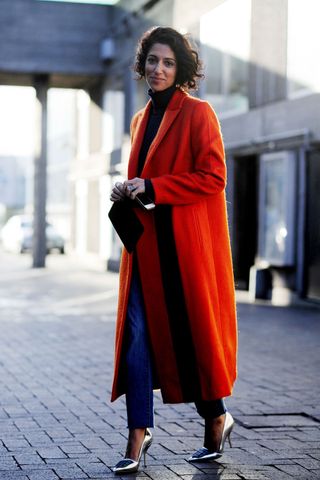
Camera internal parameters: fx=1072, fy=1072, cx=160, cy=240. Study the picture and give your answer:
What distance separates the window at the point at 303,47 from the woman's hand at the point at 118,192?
11.4 m

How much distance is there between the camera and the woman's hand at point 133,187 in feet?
14.8

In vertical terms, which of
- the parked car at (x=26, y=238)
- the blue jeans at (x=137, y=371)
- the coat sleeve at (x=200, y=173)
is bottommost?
the parked car at (x=26, y=238)

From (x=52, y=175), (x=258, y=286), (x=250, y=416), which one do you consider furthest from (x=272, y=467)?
(x=52, y=175)

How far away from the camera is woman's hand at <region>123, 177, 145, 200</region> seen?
4.50m

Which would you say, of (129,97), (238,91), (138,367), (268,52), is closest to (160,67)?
(138,367)

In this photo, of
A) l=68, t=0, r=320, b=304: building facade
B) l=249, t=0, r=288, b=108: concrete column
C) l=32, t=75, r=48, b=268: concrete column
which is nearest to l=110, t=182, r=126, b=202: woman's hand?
l=68, t=0, r=320, b=304: building facade

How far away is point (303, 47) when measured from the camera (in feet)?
52.9

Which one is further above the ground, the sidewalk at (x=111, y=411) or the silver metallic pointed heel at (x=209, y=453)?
the silver metallic pointed heel at (x=209, y=453)

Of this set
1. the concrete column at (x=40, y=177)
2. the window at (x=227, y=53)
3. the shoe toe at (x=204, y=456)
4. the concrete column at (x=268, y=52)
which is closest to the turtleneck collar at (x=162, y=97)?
the shoe toe at (x=204, y=456)

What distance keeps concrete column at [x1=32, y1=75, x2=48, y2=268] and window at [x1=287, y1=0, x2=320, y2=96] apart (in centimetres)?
1187

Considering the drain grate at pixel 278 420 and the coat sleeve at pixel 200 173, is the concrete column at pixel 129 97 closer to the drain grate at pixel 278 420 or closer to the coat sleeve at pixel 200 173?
the drain grate at pixel 278 420

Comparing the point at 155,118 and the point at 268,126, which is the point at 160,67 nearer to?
the point at 155,118

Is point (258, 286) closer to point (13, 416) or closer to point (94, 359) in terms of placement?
point (94, 359)

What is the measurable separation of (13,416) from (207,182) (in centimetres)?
211
